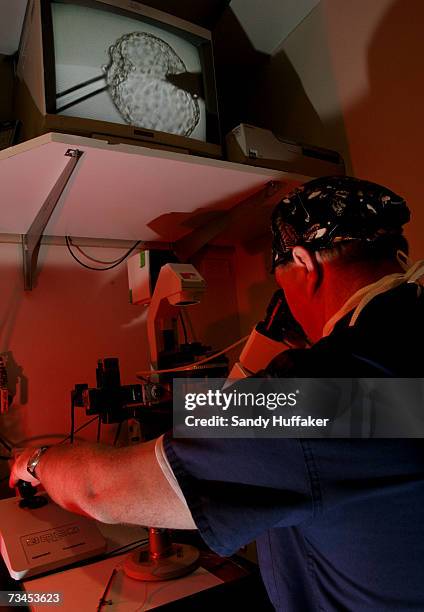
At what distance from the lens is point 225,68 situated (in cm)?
166

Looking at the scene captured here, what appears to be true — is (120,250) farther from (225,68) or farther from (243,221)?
(225,68)

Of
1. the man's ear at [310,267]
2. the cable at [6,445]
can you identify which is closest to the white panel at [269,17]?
the man's ear at [310,267]

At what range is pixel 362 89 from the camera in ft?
4.11

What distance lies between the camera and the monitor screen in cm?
100

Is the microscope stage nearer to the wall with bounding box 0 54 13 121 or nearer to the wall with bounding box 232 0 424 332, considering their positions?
the wall with bounding box 232 0 424 332

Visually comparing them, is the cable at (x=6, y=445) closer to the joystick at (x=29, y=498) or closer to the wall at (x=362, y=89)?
the joystick at (x=29, y=498)

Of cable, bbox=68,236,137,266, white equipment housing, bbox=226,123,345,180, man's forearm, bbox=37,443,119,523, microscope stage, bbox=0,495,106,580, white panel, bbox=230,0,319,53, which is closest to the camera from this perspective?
man's forearm, bbox=37,443,119,523

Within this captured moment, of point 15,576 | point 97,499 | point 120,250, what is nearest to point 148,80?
point 120,250

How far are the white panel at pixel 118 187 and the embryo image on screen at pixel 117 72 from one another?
0.11m

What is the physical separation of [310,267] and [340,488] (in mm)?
421

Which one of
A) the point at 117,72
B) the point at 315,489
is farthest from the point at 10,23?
the point at 315,489

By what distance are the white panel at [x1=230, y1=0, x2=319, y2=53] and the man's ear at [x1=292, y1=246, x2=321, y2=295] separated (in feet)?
3.22

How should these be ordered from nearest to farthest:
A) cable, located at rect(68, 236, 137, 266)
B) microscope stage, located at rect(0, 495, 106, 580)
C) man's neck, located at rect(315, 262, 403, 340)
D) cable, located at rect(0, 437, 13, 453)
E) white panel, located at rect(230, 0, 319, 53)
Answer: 1. man's neck, located at rect(315, 262, 403, 340)
2. microscope stage, located at rect(0, 495, 106, 580)
3. cable, located at rect(0, 437, 13, 453)
4. white panel, located at rect(230, 0, 319, 53)
5. cable, located at rect(68, 236, 137, 266)

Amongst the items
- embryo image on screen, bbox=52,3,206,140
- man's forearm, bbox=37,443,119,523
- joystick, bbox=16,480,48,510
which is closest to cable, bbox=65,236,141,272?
embryo image on screen, bbox=52,3,206,140
